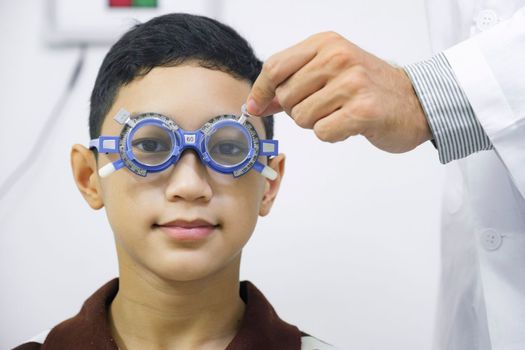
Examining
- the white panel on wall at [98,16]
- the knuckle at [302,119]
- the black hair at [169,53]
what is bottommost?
the knuckle at [302,119]

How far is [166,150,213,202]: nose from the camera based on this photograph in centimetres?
97

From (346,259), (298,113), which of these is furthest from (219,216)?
(346,259)

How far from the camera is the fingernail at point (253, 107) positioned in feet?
3.00

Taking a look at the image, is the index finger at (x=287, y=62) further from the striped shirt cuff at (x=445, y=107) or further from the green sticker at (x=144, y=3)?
the green sticker at (x=144, y=3)

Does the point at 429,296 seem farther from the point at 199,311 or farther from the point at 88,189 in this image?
the point at 88,189

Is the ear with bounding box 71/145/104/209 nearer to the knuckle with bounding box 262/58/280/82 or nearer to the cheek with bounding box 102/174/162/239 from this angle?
the cheek with bounding box 102/174/162/239

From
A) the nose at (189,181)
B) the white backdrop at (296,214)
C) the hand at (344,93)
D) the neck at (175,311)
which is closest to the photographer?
the hand at (344,93)

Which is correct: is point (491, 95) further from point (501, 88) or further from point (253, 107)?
point (253, 107)

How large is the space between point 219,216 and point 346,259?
24.6 inches

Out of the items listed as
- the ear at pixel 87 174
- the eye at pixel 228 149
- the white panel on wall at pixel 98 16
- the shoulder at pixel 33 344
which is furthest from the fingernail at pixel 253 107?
the white panel on wall at pixel 98 16

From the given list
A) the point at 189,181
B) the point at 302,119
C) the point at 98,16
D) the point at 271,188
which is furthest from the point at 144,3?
the point at 302,119

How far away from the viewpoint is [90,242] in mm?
1570

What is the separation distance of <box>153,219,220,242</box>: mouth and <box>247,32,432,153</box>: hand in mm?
238

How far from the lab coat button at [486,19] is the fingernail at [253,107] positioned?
15.2 inches
